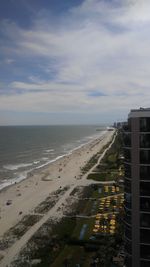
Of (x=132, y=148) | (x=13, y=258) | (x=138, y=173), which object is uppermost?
(x=132, y=148)

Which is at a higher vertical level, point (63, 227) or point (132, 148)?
point (132, 148)

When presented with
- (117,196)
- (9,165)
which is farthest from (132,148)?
(9,165)

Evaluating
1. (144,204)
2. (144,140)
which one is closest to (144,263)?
(144,204)

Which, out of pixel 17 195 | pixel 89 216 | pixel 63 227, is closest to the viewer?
pixel 63 227

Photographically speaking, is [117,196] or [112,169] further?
[112,169]

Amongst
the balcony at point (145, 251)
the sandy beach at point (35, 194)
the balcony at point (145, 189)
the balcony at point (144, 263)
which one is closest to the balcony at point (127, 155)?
the balcony at point (145, 189)

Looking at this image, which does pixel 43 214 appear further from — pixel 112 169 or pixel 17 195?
pixel 112 169

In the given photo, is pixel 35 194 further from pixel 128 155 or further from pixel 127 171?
pixel 128 155
